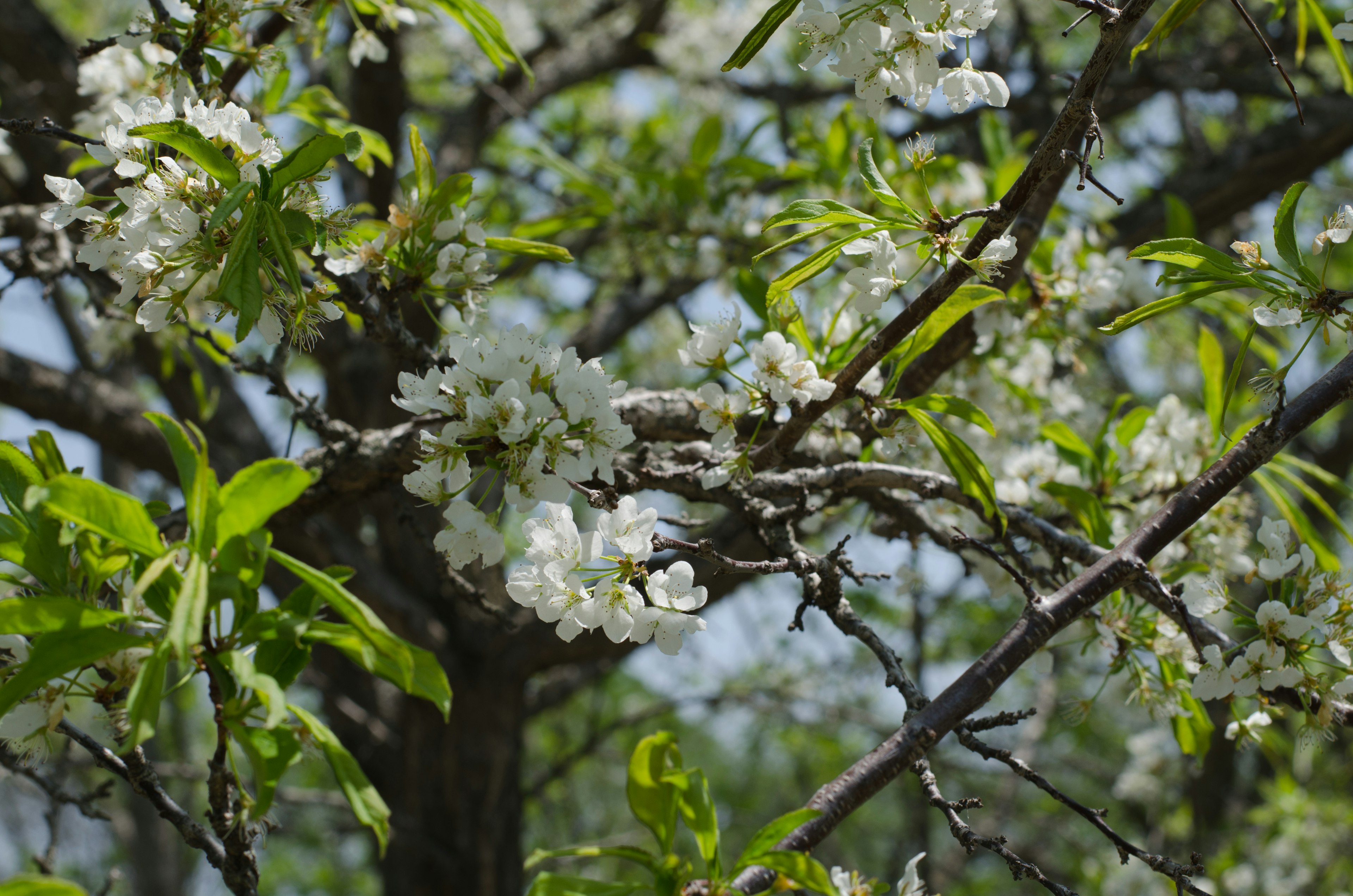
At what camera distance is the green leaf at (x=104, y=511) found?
0.98 meters

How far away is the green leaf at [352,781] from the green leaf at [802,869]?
1.60ft

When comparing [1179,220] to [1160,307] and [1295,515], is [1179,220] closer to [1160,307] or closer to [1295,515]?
[1295,515]

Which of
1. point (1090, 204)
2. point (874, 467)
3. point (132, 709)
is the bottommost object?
point (132, 709)

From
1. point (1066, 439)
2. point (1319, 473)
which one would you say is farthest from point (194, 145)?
→ point (1319, 473)

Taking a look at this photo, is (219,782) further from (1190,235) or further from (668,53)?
(668,53)

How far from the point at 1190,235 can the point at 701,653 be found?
12.8 feet

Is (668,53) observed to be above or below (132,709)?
above

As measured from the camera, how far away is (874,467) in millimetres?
1767

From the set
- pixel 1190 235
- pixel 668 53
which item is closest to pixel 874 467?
pixel 1190 235

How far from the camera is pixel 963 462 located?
158 centimetres

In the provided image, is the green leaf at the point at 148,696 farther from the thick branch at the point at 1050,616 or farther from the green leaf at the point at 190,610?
the thick branch at the point at 1050,616

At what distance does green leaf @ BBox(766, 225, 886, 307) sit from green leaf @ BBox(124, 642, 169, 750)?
96cm

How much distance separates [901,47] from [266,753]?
1361 mm

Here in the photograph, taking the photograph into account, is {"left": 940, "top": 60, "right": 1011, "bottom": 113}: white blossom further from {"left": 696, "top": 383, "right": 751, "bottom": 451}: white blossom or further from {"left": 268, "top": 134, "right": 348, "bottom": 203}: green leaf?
{"left": 268, "top": 134, "right": 348, "bottom": 203}: green leaf
